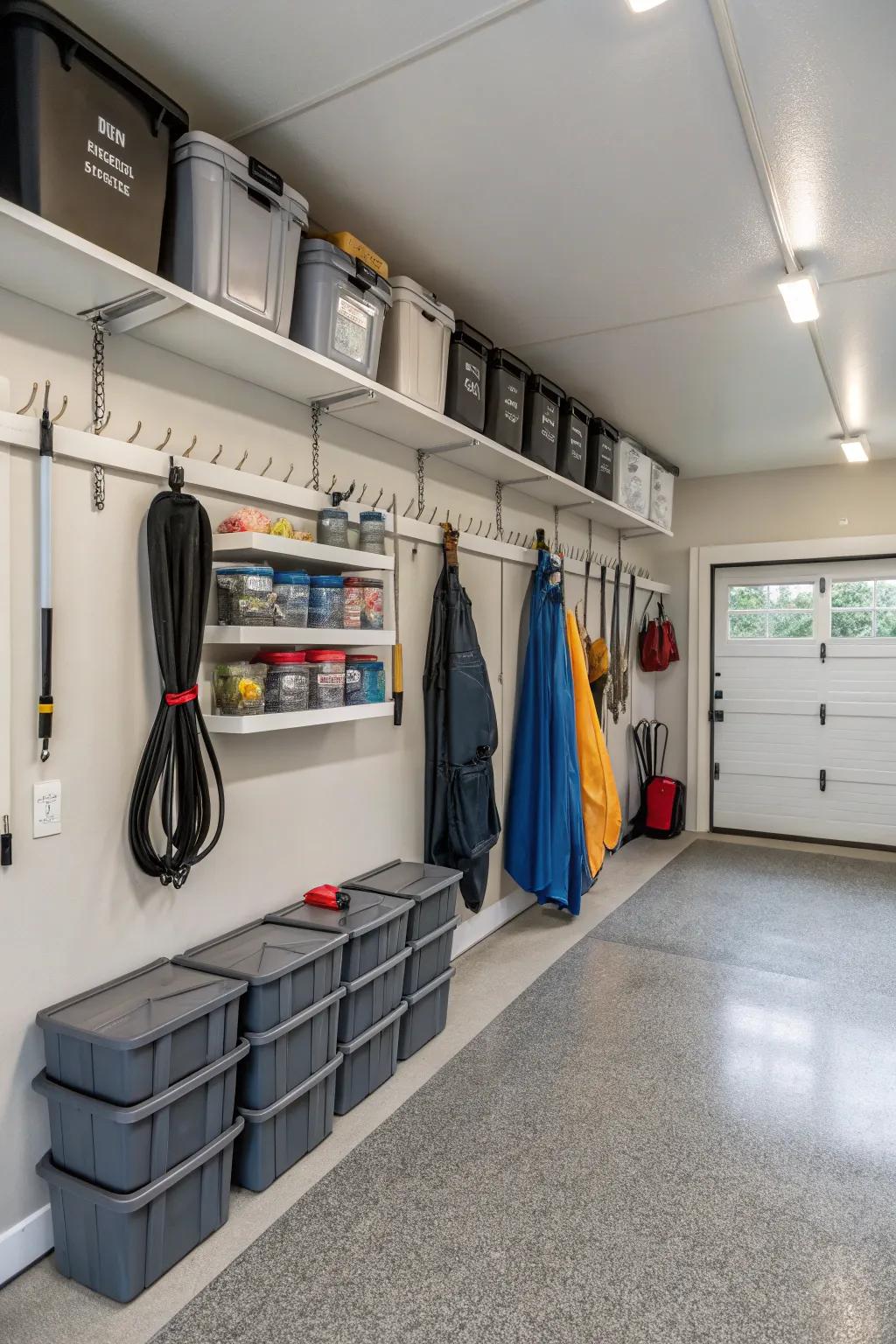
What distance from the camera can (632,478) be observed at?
481 centimetres

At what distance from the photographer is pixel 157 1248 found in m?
1.80

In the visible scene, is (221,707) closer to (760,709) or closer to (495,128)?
(495,128)

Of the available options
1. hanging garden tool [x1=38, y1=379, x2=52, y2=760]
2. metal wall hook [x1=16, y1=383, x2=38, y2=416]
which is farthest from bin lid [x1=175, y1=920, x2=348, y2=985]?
metal wall hook [x1=16, y1=383, x2=38, y2=416]

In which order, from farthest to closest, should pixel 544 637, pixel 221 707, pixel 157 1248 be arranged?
1. pixel 544 637
2. pixel 221 707
3. pixel 157 1248

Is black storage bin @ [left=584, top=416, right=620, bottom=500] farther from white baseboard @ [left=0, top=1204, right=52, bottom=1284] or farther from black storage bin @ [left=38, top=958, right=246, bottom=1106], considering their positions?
white baseboard @ [left=0, top=1204, right=52, bottom=1284]

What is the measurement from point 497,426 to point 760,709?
3.84 m

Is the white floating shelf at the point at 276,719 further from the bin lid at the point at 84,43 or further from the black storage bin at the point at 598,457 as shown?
the black storage bin at the point at 598,457

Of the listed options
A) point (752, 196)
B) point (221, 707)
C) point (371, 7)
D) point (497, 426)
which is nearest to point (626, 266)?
point (752, 196)

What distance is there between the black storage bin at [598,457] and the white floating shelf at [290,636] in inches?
80.3

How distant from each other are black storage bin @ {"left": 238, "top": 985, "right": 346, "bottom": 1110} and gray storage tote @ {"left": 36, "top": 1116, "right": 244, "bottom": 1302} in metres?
0.16

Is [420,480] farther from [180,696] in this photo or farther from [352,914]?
[352,914]

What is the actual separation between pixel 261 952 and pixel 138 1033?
0.50 m

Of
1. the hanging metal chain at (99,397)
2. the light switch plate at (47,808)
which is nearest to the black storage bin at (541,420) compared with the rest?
the hanging metal chain at (99,397)

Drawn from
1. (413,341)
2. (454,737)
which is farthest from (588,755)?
(413,341)
